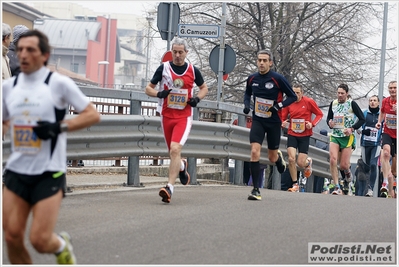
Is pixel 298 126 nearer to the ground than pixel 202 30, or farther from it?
nearer to the ground

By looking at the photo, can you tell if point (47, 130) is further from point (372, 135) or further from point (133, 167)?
point (372, 135)

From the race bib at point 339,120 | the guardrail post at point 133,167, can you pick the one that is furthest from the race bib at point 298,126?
the guardrail post at point 133,167

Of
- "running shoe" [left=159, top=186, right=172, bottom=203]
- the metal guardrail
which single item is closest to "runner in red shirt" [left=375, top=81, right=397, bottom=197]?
the metal guardrail

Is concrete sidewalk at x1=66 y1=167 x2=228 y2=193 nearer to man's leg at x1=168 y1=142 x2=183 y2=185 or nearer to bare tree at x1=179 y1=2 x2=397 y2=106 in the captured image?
man's leg at x1=168 y1=142 x2=183 y2=185

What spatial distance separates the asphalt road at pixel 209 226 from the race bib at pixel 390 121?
3.49m

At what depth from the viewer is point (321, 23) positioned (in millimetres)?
30156

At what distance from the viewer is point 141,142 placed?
518 inches

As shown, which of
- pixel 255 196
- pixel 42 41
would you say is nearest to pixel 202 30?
pixel 255 196

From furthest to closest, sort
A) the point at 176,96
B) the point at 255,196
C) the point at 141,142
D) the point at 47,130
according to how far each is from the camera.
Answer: the point at 141,142 < the point at 255,196 < the point at 176,96 < the point at 47,130

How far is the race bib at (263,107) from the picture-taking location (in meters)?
12.7

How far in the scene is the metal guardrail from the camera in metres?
11.9

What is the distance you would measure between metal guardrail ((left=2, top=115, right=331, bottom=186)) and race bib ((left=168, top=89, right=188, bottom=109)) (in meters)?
1.09

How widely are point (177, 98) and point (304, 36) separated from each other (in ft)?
63.8

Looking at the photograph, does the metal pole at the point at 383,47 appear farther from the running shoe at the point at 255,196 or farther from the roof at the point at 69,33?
the roof at the point at 69,33
